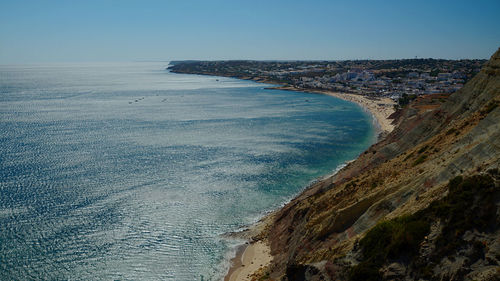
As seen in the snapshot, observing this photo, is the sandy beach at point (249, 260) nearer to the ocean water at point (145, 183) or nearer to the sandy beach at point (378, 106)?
the ocean water at point (145, 183)

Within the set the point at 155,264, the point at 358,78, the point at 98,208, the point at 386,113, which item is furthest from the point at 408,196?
the point at 358,78

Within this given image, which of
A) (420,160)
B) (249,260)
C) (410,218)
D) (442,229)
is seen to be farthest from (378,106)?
(442,229)

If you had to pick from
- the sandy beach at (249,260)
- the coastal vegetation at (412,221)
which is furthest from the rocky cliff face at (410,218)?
the sandy beach at (249,260)

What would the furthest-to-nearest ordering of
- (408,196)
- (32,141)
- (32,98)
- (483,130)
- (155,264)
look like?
(32,98), (32,141), (155,264), (483,130), (408,196)

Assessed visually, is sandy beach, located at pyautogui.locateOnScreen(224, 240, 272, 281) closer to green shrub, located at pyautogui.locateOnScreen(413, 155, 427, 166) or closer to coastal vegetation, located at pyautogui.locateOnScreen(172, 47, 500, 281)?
coastal vegetation, located at pyautogui.locateOnScreen(172, 47, 500, 281)

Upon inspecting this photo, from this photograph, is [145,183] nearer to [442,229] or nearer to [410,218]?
[410,218]

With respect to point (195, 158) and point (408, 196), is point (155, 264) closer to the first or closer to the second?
point (408, 196)

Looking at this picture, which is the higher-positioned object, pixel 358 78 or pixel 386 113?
→ pixel 358 78
